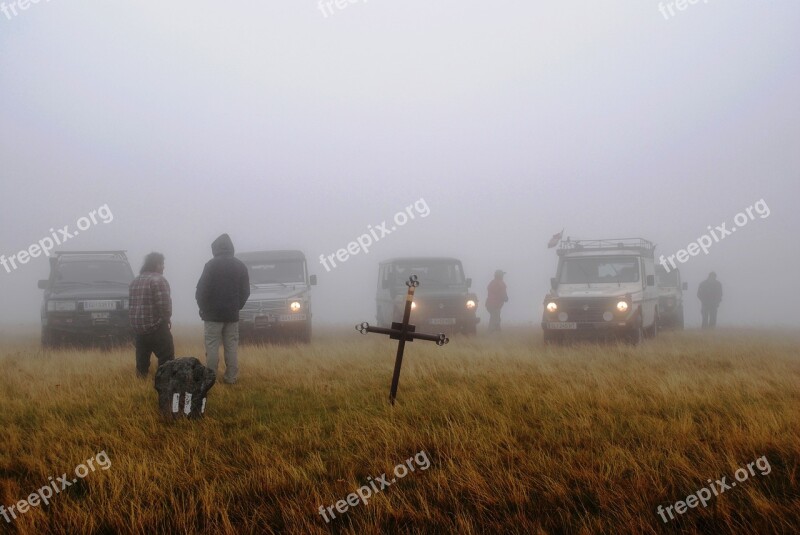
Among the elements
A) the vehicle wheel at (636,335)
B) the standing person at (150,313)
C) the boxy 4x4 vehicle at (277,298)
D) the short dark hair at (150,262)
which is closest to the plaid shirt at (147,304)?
the standing person at (150,313)

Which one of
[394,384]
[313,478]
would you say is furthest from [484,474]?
[394,384]

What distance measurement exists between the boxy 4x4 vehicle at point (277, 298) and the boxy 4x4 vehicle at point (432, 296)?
2543 millimetres

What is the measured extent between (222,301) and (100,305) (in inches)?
247

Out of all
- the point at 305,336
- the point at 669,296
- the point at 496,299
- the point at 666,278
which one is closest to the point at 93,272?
the point at 305,336

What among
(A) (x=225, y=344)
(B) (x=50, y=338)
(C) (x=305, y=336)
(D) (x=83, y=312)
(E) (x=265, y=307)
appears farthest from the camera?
(C) (x=305, y=336)

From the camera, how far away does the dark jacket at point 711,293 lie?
2281cm

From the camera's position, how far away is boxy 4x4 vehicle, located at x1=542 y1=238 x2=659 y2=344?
13727mm

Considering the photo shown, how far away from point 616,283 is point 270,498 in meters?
12.4

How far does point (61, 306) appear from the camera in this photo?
12859mm

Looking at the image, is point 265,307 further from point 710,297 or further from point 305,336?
point 710,297

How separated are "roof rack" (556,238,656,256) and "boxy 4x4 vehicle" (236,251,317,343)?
6.77 meters

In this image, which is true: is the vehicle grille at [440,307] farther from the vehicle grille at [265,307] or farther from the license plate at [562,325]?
the vehicle grille at [265,307]

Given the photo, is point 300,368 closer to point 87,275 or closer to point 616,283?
point 87,275

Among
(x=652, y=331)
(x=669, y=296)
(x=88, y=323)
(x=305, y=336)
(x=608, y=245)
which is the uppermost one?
(x=608, y=245)
